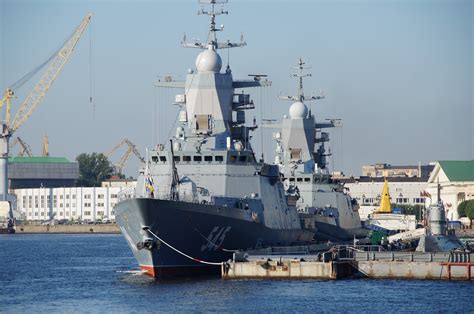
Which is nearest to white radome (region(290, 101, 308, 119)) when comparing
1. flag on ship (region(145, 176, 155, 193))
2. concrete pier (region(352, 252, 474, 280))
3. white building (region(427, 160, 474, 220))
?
concrete pier (region(352, 252, 474, 280))

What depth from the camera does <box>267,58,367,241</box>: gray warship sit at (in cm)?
8838

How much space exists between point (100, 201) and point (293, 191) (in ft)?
367

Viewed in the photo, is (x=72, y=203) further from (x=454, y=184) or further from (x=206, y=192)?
(x=206, y=192)

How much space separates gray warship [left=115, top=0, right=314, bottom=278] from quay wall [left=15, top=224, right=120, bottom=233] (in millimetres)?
97234

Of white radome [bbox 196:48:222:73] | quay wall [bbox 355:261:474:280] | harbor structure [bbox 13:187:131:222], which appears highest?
white radome [bbox 196:48:222:73]

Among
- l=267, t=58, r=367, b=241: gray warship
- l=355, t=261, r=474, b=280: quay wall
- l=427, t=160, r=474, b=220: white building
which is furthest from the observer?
l=427, t=160, r=474, b=220: white building

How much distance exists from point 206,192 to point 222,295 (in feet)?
37.4

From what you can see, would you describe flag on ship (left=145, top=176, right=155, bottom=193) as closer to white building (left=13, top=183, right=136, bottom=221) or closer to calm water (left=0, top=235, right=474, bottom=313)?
calm water (left=0, top=235, right=474, bottom=313)

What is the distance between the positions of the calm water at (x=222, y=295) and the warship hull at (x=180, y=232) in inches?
48.9

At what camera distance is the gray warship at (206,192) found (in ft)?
179

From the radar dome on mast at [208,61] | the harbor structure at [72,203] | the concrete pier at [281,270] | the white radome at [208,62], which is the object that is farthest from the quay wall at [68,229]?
the concrete pier at [281,270]

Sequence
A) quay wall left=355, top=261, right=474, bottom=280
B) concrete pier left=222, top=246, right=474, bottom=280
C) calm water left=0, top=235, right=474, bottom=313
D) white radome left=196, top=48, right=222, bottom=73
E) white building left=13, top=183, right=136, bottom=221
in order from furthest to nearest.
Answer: white building left=13, top=183, right=136, bottom=221 → white radome left=196, top=48, right=222, bottom=73 → concrete pier left=222, top=246, right=474, bottom=280 → quay wall left=355, top=261, right=474, bottom=280 → calm water left=0, top=235, right=474, bottom=313

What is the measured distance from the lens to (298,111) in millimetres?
91500

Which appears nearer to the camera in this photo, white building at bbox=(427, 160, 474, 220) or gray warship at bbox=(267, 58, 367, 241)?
gray warship at bbox=(267, 58, 367, 241)
